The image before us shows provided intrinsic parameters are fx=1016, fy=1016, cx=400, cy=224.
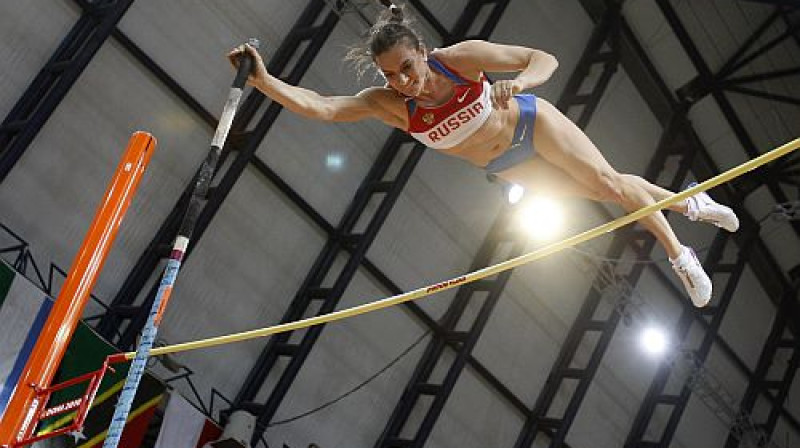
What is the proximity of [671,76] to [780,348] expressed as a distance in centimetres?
540

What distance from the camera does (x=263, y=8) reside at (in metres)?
10.2

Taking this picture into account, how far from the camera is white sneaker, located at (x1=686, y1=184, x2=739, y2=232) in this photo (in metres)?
5.00

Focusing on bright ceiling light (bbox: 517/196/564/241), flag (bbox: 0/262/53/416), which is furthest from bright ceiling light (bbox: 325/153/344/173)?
flag (bbox: 0/262/53/416)

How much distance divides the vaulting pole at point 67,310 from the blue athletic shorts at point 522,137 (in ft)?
5.19

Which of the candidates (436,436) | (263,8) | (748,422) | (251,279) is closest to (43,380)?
(251,279)

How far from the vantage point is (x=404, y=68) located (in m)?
4.15

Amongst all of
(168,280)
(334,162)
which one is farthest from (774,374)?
(168,280)

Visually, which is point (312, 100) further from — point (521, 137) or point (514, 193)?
point (514, 193)

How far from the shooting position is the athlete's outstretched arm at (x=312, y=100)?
4.02 m

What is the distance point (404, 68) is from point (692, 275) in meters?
1.84

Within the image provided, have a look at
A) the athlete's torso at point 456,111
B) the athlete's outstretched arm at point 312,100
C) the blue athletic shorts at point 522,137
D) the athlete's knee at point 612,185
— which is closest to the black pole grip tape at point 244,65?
the athlete's outstretched arm at point 312,100

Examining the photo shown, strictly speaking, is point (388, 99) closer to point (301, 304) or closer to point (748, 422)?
point (301, 304)

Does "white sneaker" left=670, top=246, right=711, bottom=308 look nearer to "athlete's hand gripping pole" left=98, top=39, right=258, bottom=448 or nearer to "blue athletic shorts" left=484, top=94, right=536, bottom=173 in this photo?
"blue athletic shorts" left=484, top=94, right=536, bottom=173

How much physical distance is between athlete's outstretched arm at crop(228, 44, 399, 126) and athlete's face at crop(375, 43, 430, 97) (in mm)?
338
